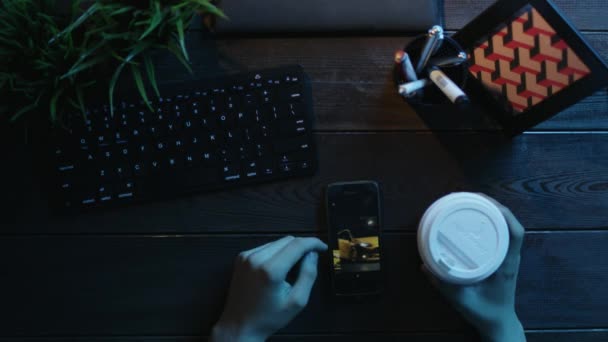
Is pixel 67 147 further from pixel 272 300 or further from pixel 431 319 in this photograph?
pixel 431 319

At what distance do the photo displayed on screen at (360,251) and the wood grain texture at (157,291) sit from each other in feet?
0.07

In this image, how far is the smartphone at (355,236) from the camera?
0.75 m

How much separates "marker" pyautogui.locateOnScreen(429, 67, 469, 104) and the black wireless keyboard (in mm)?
188

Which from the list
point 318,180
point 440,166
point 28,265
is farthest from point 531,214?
point 28,265

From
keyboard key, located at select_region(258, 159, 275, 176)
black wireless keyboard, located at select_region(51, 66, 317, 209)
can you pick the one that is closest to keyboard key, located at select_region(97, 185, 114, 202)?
black wireless keyboard, located at select_region(51, 66, 317, 209)

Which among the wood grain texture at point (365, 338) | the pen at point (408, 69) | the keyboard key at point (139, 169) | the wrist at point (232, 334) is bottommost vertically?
the wood grain texture at point (365, 338)

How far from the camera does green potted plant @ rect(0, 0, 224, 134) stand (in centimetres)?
61

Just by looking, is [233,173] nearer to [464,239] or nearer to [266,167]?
[266,167]

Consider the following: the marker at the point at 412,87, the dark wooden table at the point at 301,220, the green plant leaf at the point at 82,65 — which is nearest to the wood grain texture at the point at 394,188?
the dark wooden table at the point at 301,220

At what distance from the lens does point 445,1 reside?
754 mm

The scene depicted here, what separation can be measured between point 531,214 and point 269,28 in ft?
1.54

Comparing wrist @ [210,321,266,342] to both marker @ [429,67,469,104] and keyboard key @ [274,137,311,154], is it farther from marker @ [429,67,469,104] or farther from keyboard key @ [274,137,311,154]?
marker @ [429,67,469,104]

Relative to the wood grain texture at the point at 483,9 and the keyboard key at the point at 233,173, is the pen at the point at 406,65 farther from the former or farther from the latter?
the keyboard key at the point at 233,173

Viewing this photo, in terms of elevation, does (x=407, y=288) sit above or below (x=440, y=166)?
below
